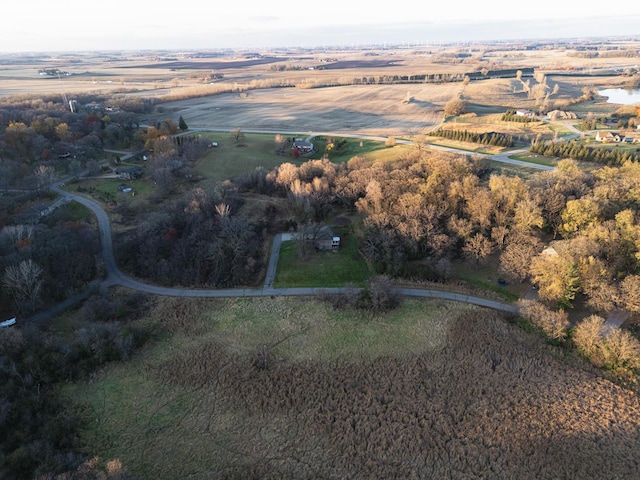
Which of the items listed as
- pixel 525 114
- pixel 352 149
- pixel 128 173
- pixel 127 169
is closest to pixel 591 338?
pixel 352 149

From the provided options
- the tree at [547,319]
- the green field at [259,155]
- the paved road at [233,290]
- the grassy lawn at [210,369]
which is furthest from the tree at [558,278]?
the green field at [259,155]

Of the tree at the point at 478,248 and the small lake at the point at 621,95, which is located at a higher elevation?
the small lake at the point at 621,95

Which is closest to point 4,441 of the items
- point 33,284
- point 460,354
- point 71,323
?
point 71,323

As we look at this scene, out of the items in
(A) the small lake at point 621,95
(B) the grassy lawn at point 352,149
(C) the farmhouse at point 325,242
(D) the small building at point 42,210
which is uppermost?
(A) the small lake at point 621,95

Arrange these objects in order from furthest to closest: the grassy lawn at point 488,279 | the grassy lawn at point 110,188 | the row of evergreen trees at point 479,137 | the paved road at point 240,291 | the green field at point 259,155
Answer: the row of evergreen trees at point 479,137 → the green field at point 259,155 → the grassy lawn at point 110,188 → the grassy lawn at point 488,279 → the paved road at point 240,291

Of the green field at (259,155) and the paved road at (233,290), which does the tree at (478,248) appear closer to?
the paved road at (233,290)

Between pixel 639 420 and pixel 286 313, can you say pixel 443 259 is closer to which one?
pixel 286 313

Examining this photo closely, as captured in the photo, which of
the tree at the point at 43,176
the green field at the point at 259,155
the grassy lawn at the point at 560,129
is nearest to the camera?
the tree at the point at 43,176

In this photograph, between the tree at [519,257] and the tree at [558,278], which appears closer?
the tree at [558,278]
